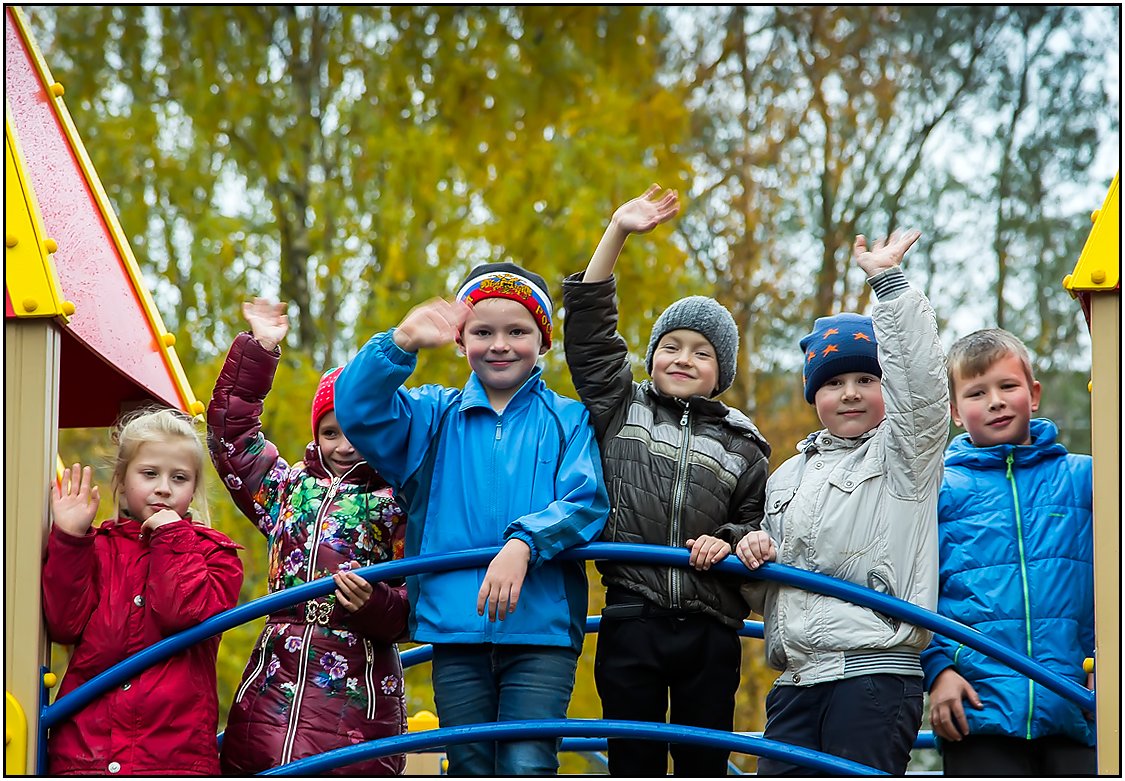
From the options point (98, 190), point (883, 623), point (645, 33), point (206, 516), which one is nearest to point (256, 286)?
point (645, 33)

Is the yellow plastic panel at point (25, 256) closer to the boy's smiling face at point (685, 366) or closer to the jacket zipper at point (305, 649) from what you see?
the jacket zipper at point (305, 649)

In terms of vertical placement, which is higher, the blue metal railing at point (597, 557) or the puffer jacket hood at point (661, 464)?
A: the puffer jacket hood at point (661, 464)

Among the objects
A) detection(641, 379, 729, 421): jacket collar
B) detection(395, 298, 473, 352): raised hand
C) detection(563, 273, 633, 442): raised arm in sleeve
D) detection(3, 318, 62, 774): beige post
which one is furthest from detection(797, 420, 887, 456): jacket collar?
detection(3, 318, 62, 774): beige post

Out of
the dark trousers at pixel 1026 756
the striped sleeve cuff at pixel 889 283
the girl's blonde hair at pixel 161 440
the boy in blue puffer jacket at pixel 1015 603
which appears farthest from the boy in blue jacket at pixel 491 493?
the dark trousers at pixel 1026 756

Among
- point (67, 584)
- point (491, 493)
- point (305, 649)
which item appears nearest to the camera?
point (67, 584)

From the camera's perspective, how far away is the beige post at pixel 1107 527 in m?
3.41

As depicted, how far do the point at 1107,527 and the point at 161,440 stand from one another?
2.39 m

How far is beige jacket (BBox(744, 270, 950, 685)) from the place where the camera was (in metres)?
3.76

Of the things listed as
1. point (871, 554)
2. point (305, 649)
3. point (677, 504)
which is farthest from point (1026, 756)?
point (305, 649)

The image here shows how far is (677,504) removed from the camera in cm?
398

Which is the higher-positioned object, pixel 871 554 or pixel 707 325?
pixel 707 325

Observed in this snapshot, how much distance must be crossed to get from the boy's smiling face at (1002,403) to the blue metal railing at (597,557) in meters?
0.71

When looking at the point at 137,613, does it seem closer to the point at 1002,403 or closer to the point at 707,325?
the point at 707,325

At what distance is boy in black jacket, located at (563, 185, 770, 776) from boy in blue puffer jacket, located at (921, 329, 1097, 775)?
54 cm
